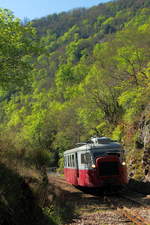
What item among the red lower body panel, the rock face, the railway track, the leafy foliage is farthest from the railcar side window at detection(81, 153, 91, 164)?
the rock face

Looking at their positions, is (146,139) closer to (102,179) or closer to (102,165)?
(102,165)

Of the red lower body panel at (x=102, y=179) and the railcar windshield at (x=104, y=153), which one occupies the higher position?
the railcar windshield at (x=104, y=153)

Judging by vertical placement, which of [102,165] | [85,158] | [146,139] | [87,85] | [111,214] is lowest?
[111,214]

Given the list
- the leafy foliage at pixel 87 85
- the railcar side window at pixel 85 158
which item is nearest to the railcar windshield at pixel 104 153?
the railcar side window at pixel 85 158

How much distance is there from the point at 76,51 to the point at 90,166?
130 metres

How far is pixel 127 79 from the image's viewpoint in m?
32.8

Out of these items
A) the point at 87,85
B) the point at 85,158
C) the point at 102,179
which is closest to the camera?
the point at 102,179

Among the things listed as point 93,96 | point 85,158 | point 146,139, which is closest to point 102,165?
point 85,158

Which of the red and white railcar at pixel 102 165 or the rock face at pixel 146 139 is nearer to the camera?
the red and white railcar at pixel 102 165

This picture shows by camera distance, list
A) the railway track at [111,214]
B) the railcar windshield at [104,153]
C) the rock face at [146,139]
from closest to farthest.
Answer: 1. the railway track at [111,214]
2. the railcar windshield at [104,153]
3. the rock face at [146,139]

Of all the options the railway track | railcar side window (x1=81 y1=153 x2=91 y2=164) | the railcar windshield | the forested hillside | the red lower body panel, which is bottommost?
the railway track

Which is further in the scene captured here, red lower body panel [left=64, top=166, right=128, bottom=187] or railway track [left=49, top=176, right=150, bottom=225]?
red lower body panel [left=64, top=166, right=128, bottom=187]

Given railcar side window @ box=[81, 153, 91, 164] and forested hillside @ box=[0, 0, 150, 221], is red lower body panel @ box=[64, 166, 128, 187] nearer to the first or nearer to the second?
railcar side window @ box=[81, 153, 91, 164]

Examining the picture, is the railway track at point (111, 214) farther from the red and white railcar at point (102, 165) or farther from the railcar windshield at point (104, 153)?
the railcar windshield at point (104, 153)
